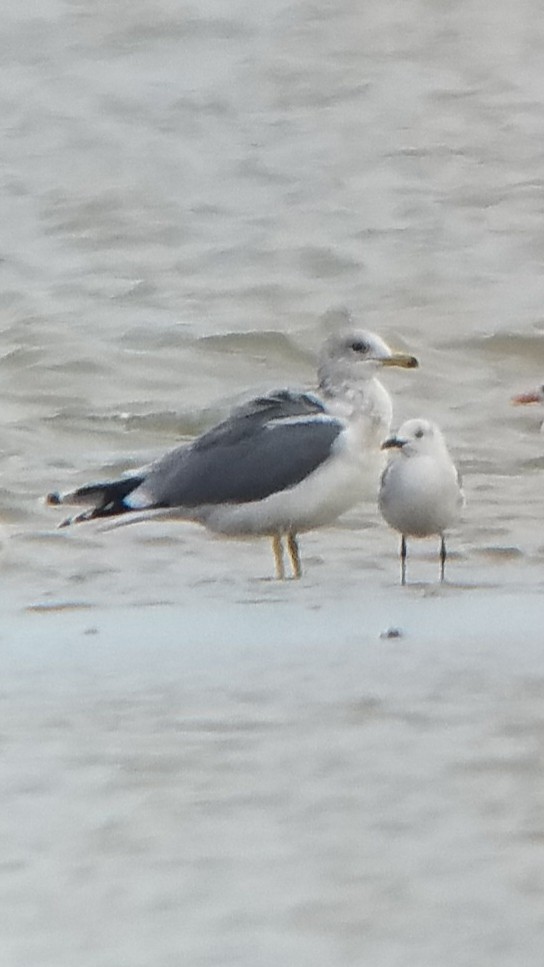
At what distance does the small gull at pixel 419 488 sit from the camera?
7641 millimetres

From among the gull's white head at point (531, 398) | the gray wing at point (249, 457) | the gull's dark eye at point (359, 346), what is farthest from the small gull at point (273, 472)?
the gull's white head at point (531, 398)

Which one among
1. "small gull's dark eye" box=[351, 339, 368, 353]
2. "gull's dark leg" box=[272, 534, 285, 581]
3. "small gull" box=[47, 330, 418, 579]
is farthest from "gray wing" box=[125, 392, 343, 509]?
"small gull's dark eye" box=[351, 339, 368, 353]

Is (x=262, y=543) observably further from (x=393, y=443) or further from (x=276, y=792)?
(x=276, y=792)

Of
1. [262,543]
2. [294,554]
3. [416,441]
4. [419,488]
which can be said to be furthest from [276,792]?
[262,543]

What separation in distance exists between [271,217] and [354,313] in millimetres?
1446

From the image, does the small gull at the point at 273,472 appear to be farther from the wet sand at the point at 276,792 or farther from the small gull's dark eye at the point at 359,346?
the wet sand at the point at 276,792

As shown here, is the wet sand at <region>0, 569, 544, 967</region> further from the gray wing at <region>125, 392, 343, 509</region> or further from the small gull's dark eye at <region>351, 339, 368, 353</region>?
the small gull's dark eye at <region>351, 339, 368, 353</region>

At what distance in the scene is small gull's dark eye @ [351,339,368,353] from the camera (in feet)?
28.5

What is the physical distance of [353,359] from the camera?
28.4ft

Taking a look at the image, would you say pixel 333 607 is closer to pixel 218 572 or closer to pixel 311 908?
pixel 218 572

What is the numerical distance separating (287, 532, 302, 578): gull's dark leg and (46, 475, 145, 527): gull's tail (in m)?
0.59

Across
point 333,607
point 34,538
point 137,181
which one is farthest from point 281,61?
point 333,607

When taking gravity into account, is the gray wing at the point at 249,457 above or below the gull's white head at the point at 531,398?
above

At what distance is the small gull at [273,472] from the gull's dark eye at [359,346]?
166mm
